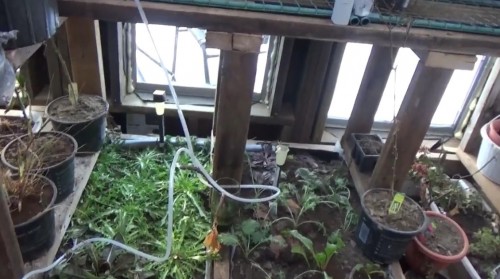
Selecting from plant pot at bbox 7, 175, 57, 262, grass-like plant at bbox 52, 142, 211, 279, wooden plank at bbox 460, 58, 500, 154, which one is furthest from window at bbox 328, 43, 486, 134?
plant pot at bbox 7, 175, 57, 262

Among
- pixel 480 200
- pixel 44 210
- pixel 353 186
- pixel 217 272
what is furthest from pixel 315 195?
pixel 44 210

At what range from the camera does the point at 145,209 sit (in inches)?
74.2

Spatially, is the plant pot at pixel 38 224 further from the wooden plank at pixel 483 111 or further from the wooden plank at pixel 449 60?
the wooden plank at pixel 483 111

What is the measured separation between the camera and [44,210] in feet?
4.65

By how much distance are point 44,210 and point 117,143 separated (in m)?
0.79

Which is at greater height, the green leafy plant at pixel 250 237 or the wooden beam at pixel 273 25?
the wooden beam at pixel 273 25

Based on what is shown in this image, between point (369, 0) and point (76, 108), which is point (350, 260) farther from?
point (76, 108)

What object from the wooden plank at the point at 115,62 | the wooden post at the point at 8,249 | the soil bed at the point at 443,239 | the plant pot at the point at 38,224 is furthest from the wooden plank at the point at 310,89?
the wooden post at the point at 8,249

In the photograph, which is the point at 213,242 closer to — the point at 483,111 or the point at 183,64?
the point at 183,64

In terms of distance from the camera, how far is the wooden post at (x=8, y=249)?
1157mm

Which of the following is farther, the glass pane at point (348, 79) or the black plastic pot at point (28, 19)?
the glass pane at point (348, 79)

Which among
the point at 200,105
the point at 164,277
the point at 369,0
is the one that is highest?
the point at 369,0

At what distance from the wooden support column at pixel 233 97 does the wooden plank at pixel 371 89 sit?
0.73 m

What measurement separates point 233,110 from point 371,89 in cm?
83
